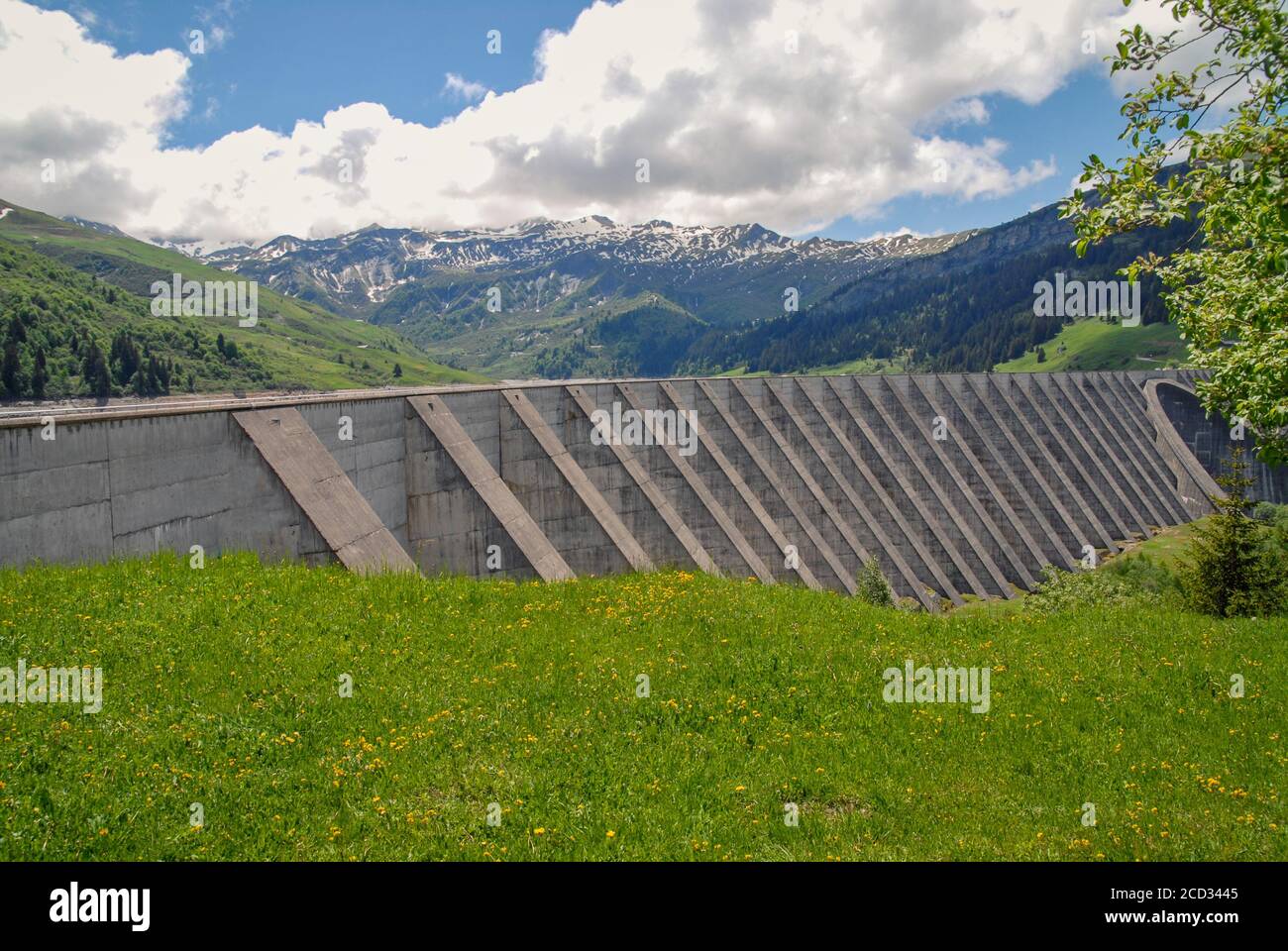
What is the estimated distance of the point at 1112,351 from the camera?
577ft

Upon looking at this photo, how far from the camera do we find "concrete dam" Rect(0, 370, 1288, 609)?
527 inches

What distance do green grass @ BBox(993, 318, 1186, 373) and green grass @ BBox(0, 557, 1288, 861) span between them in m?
160

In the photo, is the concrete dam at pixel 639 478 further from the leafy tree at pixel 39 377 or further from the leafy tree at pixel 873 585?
the leafy tree at pixel 39 377

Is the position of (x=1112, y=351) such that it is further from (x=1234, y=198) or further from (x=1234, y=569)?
(x=1234, y=198)

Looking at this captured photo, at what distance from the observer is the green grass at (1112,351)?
163625mm

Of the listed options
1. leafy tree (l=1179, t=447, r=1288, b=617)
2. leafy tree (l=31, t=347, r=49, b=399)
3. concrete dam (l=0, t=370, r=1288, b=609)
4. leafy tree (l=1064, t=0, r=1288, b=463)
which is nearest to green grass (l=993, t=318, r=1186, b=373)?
concrete dam (l=0, t=370, r=1288, b=609)

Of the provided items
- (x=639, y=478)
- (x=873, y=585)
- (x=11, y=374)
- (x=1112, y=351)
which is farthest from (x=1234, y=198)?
(x=1112, y=351)

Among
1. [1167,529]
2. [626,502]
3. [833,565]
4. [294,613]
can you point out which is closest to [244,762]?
[294,613]

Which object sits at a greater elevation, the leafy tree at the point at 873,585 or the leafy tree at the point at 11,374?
the leafy tree at the point at 11,374

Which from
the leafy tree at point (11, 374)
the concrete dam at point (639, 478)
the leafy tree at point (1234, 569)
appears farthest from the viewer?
the leafy tree at point (11, 374)

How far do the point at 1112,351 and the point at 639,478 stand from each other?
182766mm

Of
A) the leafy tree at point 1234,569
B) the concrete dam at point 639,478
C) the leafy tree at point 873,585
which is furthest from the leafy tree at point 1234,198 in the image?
the leafy tree at point 873,585

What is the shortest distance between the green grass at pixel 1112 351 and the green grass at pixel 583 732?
160 m

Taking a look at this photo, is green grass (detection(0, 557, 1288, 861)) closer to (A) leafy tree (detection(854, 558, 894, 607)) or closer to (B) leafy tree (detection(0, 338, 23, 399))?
(A) leafy tree (detection(854, 558, 894, 607))
